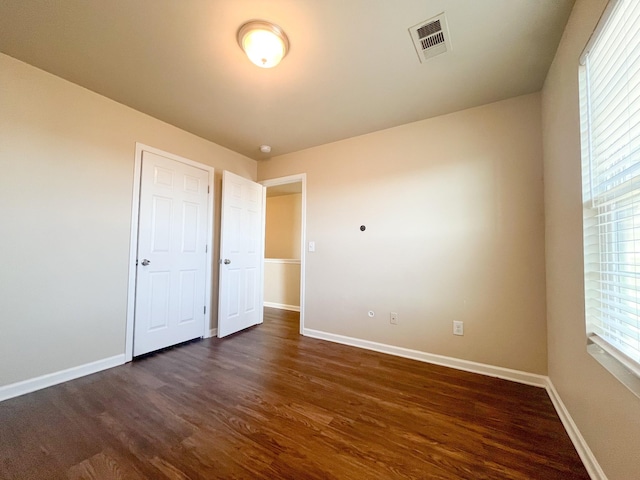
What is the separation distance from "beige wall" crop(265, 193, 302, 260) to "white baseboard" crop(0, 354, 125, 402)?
331 cm

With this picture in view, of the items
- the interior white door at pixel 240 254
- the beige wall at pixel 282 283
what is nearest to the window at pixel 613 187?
the interior white door at pixel 240 254

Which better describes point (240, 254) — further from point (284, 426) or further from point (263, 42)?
point (263, 42)

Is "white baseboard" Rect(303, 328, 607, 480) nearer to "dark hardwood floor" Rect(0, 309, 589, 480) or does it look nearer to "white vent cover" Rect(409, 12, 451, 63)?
"dark hardwood floor" Rect(0, 309, 589, 480)

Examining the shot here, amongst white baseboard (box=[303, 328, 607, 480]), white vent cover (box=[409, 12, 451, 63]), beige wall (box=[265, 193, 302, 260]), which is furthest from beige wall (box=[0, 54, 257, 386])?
beige wall (box=[265, 193, 302, 260])

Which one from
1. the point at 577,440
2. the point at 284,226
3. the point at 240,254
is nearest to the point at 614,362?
the point at 577,440

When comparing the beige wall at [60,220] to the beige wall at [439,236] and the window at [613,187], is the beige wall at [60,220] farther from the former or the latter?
the window at [613,187]

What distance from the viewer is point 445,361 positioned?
2357 mm

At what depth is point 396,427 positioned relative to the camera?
1501 mm

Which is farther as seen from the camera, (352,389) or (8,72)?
(352,389)

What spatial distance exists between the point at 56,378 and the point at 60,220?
4.12ft

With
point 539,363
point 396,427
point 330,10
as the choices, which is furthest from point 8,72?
point 539,363

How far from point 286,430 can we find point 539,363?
80.8 inches

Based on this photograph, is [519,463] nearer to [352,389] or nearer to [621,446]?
[621,446]

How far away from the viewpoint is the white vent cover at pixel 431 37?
148 centimetres
